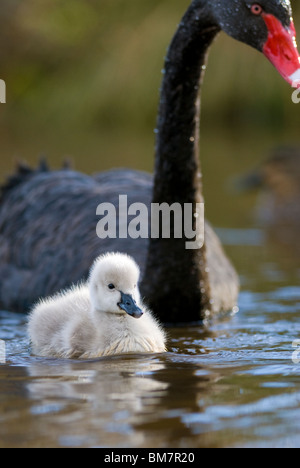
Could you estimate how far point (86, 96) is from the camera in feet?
52.7

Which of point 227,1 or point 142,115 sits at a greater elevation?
point 142,115

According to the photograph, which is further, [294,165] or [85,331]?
[294,165]

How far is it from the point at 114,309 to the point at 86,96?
12676 millimetres

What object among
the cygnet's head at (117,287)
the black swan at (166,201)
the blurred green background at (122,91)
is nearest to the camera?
the cygnet's head at (117,287)

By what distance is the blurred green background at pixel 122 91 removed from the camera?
14.5 metres

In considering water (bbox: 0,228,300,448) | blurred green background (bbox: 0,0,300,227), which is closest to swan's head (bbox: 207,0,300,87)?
water (bbox: 0,228,300,448)

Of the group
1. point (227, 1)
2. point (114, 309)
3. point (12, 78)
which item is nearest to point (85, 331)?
point (114, 309)

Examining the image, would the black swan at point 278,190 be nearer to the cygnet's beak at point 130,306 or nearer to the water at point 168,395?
the water at point 168,395

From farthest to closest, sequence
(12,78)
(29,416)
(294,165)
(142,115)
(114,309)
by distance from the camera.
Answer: (12,78) → (142,115) → (294,165) → (114,309) → (29,416)

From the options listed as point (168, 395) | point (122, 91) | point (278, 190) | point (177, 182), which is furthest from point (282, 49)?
point (122, 91)

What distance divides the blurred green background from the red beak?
28.7ft

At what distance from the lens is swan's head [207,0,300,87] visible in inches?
143

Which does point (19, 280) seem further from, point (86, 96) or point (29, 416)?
point (86, 96)

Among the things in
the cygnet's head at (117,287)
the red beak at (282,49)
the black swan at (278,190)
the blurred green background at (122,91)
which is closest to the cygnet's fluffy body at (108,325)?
the cygnet's head at (117,287)
